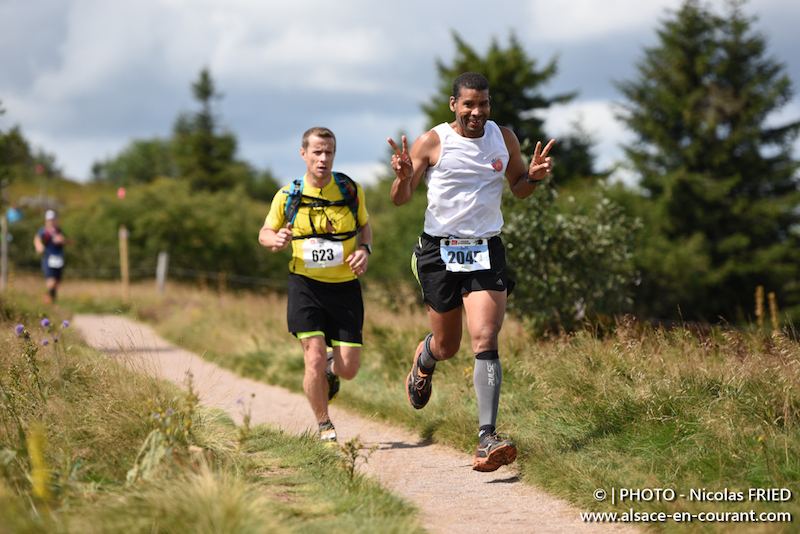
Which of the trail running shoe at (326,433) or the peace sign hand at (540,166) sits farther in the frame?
the trail running shoe at (326,433)

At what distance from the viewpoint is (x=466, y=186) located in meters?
4.40

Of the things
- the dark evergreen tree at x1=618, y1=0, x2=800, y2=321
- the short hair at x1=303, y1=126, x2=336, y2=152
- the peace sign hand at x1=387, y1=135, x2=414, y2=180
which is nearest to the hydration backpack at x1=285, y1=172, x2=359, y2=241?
the short hair at x1=303, y1=126, x2=336, y2=152

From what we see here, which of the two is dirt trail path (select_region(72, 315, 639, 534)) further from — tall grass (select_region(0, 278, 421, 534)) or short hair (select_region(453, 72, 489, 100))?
short hair (select_region(453, 72, 489, 100))

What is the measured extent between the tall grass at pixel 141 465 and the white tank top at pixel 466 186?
167 cm

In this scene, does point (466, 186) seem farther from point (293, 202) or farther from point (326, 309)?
point (326, 309)

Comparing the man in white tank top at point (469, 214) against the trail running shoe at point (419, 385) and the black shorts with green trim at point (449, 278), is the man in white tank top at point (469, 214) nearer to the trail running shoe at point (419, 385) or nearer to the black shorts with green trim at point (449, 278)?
the black shorts with green trim at point (449, 278)

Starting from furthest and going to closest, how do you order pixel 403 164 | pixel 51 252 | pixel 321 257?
pixel 51 252 → pixel 321 257 → pixel 403 164

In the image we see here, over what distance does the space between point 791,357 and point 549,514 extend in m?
1.95

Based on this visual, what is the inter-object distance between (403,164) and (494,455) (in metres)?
1.88

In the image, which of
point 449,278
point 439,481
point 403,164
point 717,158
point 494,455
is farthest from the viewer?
point 717,158

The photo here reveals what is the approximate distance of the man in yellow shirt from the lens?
4.95m

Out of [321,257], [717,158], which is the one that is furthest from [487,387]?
Answer: [717,158]

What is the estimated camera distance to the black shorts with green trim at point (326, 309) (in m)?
4.96

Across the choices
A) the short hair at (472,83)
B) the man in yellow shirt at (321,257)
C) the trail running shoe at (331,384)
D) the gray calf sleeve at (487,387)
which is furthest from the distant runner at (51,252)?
the gray calf sleeve at (487,387)
